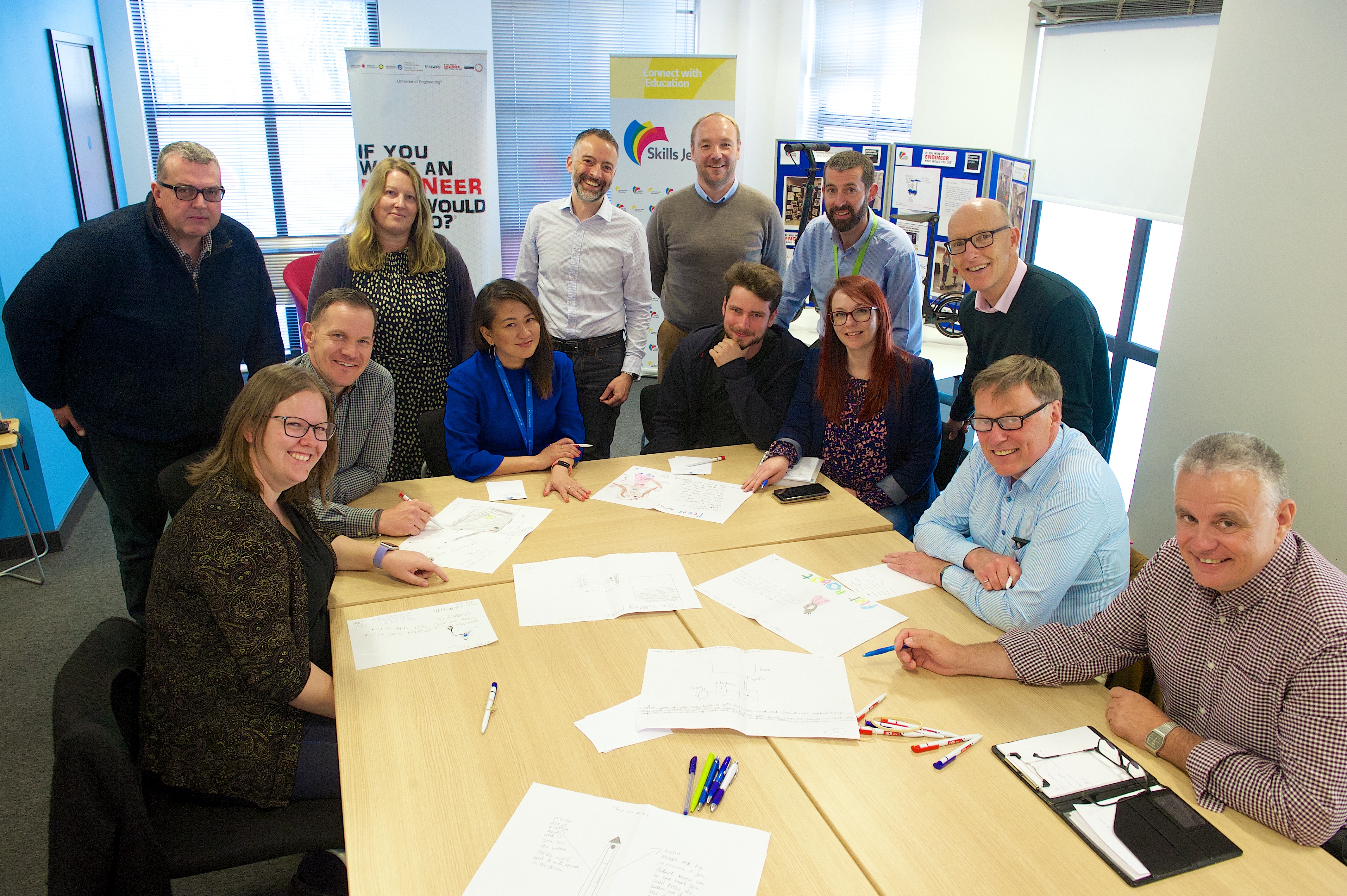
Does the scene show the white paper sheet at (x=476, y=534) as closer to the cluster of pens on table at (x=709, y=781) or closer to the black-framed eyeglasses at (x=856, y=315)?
the cluster of pens on table at (x=709, y=781)

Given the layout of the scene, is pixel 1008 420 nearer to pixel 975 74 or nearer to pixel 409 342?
pixel 409 342

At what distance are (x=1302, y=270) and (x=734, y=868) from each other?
8.01 feet

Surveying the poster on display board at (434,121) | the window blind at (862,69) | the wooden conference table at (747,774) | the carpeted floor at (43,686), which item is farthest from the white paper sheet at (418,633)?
the window blind at (862,69)

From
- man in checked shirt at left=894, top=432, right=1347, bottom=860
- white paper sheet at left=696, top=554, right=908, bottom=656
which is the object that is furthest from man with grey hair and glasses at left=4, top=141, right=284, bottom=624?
man in checked shirt at left=894, top=432, right=1347, bottom=860

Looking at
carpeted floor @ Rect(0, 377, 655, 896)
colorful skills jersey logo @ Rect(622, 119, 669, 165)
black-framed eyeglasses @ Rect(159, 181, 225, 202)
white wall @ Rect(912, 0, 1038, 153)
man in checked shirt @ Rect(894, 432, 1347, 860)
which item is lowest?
carpeted floor @ Rect(0, 377, 655, 896)

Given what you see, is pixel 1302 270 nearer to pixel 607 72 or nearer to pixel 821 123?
pixel 821 123

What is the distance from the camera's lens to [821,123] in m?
6.64

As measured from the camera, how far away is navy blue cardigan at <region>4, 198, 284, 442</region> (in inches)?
101

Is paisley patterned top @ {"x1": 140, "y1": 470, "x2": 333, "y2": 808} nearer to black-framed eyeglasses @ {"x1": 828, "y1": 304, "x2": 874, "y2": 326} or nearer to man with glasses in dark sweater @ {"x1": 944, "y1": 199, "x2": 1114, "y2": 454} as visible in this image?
black-framed eyeglasses @ {"x1": 828, "y1": 304, "x2": 874, "y2": 326}

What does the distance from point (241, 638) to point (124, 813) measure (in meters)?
0.33

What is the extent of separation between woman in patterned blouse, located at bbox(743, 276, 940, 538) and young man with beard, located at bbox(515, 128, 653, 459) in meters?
1.01

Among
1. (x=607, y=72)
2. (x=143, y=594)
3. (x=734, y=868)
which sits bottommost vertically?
(x=143, y=594)

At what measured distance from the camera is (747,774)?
4.92 ft

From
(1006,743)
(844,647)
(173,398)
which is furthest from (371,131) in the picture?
(1006,743)
